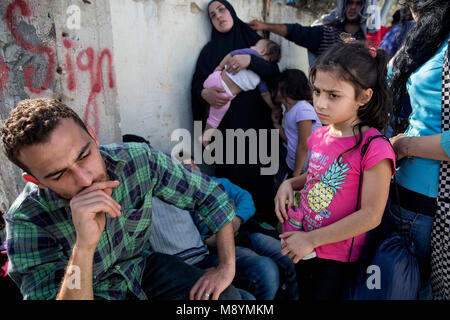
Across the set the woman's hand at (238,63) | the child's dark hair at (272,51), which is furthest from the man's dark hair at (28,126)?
the child's dark hair at (272,51)

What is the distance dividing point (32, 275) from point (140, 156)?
650 mm

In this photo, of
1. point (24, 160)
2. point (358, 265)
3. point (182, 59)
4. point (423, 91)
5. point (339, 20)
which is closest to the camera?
point (24, 160)

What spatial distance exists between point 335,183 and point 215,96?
1.83 m

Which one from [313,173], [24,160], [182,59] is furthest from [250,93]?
[24,160]

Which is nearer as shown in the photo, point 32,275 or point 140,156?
point 32,275

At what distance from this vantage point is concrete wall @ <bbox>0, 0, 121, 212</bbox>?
5.43 ft

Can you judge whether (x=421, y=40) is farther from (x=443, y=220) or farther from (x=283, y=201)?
(x=283, y=201)

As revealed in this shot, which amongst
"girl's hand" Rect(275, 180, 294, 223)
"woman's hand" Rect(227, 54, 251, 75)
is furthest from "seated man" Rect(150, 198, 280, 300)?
"woman's hand" Rect(227, 54, 251, 75)

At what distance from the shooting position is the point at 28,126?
110cm

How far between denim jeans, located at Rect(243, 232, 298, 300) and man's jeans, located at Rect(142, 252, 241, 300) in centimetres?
69

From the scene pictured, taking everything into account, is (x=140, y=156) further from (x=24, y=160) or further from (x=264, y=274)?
(x=264, y=274)

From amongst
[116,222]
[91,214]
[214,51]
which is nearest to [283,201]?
[116,222]

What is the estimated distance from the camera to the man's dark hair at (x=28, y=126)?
110cm

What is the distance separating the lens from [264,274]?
195 centimetres
